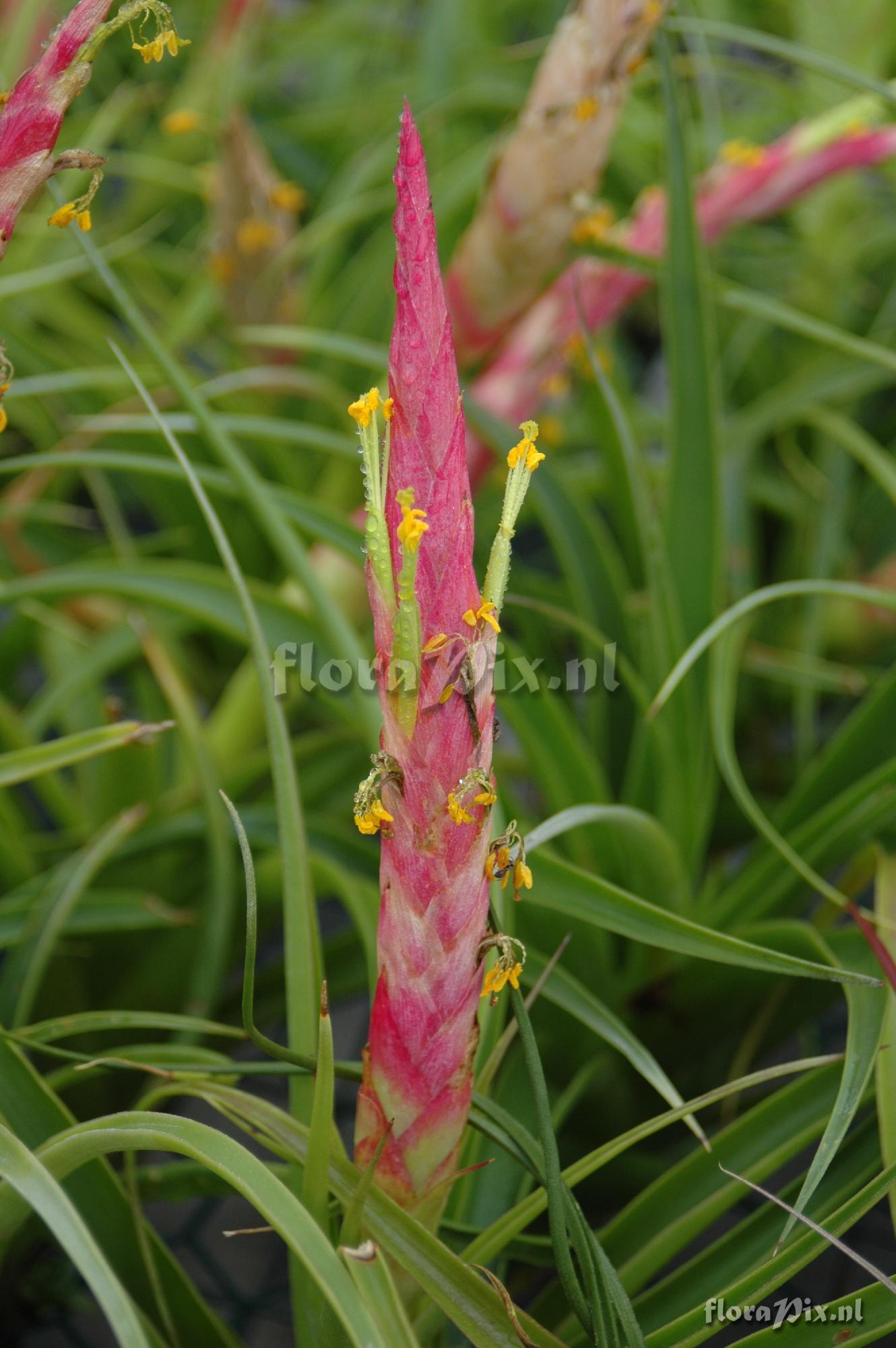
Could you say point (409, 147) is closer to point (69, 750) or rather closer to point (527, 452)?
point (527, 452)

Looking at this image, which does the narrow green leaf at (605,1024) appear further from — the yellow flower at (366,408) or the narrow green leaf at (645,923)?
the yellow flower at (366,408)

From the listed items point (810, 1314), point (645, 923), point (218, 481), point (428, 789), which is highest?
point (218, 481)

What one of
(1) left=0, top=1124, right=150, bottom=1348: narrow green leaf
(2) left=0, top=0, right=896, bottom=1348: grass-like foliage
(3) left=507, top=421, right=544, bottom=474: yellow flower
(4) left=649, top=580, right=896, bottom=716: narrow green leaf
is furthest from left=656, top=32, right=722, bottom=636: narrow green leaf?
(1) left=0, top=1124, right=150, bottom=1348: narrow green leaf

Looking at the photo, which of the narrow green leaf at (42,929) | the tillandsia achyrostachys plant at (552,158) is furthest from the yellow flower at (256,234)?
the narrow green leaf at (42,929)

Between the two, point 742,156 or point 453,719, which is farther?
point 742,156

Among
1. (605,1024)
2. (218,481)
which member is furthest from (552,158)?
(605,1024)

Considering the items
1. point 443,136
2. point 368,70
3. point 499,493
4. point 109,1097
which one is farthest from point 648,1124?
point 368,70

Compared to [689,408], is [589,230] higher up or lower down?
higher up
